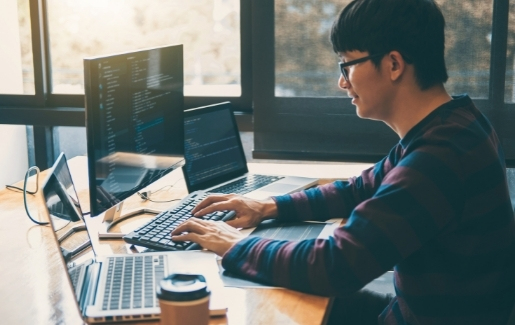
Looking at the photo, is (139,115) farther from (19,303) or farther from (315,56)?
(315,56)

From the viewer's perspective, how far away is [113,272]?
50.9 inches

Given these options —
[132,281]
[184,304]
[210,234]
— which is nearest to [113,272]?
[132,281]

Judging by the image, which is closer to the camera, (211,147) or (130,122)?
(130,122)

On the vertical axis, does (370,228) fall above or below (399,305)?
above

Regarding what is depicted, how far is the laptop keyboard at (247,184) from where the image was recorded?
6.63 ft

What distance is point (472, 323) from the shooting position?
1.28 m

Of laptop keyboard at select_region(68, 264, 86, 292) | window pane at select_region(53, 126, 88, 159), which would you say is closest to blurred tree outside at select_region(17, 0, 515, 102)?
window pane at select_region(53, 126, 88, 159)

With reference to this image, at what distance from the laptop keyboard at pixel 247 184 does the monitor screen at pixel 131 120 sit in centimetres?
18

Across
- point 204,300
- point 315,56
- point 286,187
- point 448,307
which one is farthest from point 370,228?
point 315,56

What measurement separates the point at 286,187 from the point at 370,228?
2.92ft

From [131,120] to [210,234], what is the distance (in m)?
0.37

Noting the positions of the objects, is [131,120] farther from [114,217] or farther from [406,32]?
[406,32]

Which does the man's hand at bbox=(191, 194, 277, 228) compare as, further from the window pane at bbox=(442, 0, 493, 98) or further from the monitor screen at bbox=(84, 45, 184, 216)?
the window pane at bbox=(442, 0, 493, 98)

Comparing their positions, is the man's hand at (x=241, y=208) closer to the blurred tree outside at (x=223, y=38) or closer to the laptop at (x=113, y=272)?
the laptop at (x=113, y=272)
